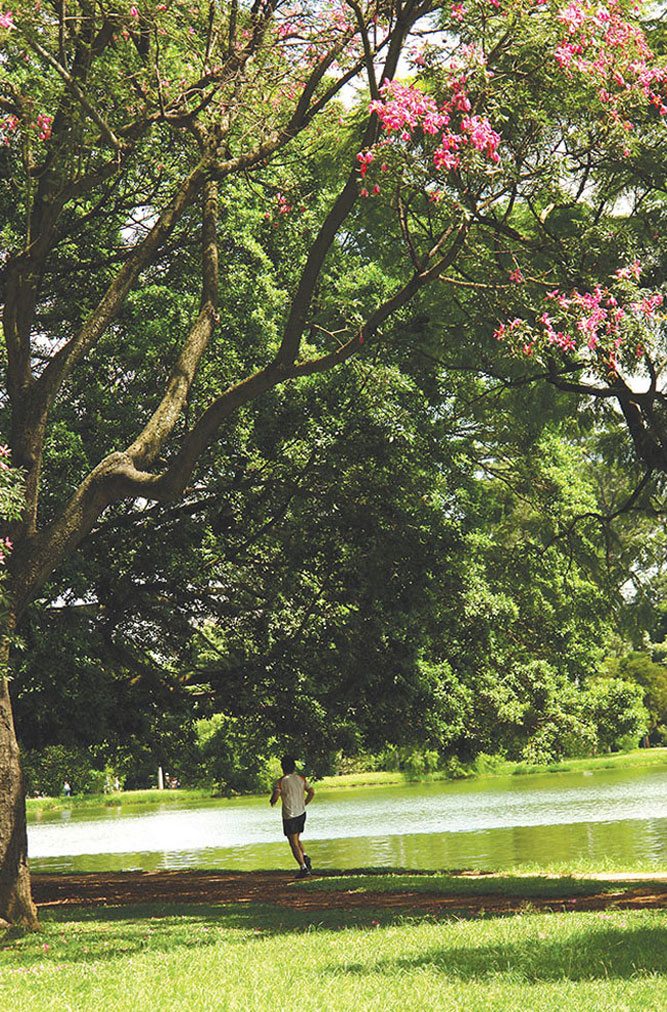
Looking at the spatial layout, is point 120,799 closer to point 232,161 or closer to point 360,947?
point 232,161

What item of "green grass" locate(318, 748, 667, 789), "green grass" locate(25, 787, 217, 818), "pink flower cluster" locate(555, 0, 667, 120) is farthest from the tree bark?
"green grass" locate(25, 787, 217, 818)

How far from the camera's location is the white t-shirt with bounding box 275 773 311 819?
15.1 metres

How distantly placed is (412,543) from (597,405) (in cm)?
331

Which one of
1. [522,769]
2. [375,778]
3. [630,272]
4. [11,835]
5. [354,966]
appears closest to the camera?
[354,966]

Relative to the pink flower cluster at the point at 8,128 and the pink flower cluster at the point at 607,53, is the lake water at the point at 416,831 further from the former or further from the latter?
the pink flower cluster at the point at 8,128

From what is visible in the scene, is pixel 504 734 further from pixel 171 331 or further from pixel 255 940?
pixel 255 940

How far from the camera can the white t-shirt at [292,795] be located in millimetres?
15086

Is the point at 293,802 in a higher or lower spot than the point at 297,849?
higher

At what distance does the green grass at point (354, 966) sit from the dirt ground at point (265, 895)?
106 centimetres

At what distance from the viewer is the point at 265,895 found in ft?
41.7

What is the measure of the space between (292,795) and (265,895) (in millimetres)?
2481

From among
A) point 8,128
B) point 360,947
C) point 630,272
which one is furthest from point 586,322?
point 8,128

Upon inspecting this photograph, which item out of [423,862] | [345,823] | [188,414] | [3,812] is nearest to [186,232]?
[188,414]

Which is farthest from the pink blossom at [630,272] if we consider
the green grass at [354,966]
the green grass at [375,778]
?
the green grass at [375,778]
